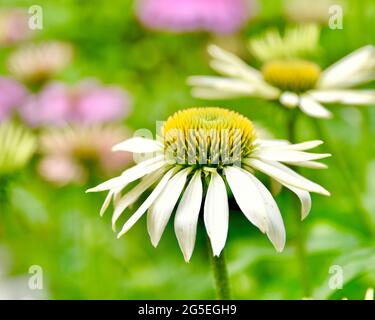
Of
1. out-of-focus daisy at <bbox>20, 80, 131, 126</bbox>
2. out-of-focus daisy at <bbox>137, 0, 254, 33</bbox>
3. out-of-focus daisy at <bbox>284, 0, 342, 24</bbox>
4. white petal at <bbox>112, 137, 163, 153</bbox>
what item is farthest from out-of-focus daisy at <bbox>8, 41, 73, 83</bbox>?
white petal at <bbox>112, 137, 163, 153</bbox>

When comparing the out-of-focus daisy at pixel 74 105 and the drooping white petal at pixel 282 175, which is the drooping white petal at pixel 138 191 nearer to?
the drooping white petal at pixel 282 175

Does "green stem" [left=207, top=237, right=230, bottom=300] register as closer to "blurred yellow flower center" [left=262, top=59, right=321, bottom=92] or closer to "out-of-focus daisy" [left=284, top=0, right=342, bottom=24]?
"blurred yellow flower center" [left=262, top=59, right=321, bottom=92]

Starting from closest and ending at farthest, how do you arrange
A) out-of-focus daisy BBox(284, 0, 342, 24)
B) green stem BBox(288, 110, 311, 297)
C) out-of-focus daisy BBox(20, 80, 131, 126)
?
green stem BBox(288, 110, 311, 297) → out-of-focus daisy BBox(20, 80, 131, 126) → out-of-focus daisy BBox(284, 0, 342, 24)

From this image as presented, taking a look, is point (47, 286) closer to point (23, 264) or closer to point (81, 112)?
point (23, 264)

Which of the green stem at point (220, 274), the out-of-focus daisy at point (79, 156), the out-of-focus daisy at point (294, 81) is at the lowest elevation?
the green stem at point (220, 274)

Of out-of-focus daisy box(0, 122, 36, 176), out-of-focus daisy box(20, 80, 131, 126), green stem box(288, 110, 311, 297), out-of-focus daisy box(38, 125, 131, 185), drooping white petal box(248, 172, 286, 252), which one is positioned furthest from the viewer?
out-of-focus daisy box(20, 80, 131, 126)

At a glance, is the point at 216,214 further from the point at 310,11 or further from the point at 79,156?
the point at 310,11

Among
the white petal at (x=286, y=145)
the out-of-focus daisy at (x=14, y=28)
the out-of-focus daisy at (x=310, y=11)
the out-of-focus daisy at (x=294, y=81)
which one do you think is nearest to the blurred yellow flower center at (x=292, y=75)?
the out-of-focus daisy at (x=294, y=81)
